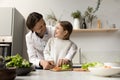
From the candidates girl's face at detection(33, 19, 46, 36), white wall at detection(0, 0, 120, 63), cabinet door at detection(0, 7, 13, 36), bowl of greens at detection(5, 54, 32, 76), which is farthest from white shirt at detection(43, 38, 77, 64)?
white wall at detection(0, 0, 120, 63)

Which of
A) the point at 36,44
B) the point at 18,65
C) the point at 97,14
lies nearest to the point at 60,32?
the point at 36,44

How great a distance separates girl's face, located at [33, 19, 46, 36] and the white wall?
1.42 m

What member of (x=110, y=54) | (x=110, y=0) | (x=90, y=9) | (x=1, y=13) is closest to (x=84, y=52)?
(x=110, y=54)

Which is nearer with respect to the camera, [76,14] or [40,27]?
[40,27]

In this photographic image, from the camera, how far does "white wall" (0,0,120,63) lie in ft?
11.7

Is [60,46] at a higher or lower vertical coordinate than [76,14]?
lower

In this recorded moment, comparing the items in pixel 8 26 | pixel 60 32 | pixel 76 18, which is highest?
pixel 76 18

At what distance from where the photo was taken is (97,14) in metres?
3.60

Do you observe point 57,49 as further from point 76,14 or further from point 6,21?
point 76,14

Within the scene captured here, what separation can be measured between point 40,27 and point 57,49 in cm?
28

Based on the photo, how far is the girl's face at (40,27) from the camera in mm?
2143

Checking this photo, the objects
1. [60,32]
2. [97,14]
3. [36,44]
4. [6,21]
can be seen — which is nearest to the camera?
[60,32]

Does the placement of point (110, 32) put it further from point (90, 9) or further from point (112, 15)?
point (90, 9)

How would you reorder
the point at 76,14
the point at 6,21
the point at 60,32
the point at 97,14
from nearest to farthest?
the point at 60,32, the point at 6,21, the point at 76,14, the point at 97,14
